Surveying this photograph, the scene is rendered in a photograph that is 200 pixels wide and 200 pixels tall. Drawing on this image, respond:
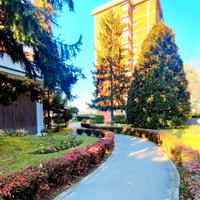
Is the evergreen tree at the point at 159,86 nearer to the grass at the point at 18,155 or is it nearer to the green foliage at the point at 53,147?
the green foliage at the point at 53,147

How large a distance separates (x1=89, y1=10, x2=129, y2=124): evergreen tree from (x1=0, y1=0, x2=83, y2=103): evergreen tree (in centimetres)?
2030

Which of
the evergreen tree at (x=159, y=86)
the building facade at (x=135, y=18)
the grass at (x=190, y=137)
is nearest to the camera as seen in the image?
the grass at (x=190, y=137)

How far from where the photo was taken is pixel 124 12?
52750 mm

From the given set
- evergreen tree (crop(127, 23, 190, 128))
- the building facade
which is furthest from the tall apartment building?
evergreen tree (crop(127, 23, 190, 128))

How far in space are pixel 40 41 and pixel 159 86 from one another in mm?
14125

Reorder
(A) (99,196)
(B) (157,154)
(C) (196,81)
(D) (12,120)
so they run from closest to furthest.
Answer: (A) (99,196) → (B) (157,154) → (D) (12,120) → (C) (196,81)

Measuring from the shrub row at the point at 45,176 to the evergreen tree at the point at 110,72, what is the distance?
74.3ft

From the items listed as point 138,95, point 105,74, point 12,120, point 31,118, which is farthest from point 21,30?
point 105,74

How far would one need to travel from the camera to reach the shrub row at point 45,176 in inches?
179

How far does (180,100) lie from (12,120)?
14.7 meters

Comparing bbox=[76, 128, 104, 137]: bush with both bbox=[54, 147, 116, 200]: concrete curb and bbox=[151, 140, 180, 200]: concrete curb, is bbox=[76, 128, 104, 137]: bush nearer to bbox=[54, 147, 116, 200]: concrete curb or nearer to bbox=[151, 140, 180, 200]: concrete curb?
bbox=[54, 147, 116, 200]: concrete curb

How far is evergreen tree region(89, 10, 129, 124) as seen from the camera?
31.3 meters

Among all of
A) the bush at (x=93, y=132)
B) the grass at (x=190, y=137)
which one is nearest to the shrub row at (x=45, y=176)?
the grass at (x=190, y=137)

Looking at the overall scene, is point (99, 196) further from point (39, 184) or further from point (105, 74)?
point (105, 74)
